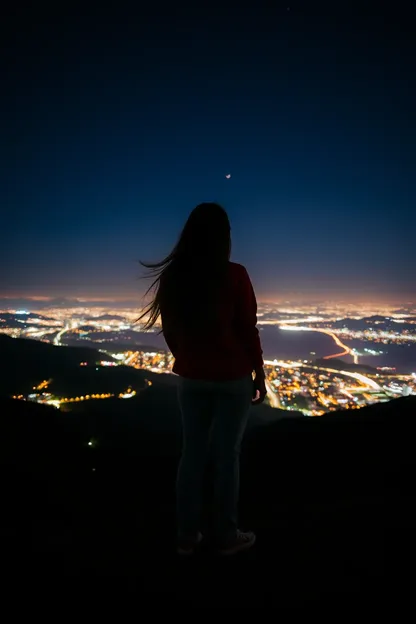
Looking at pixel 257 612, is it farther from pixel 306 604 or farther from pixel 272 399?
pixel 272 399

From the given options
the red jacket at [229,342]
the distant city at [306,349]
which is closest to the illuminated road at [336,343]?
the distant city at [306,349]

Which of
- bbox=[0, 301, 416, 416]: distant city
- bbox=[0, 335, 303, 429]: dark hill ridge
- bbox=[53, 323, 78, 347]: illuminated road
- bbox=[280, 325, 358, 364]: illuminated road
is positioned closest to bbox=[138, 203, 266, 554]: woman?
bbox=[0, 301, 416, 416]: distant city

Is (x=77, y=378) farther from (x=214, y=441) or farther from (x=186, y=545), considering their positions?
(x=214, y=441)

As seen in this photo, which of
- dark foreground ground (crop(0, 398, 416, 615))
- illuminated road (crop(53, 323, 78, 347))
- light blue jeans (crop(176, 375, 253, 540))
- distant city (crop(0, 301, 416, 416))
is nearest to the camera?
dark foreground ground (crop(0, 398, 416, 615))

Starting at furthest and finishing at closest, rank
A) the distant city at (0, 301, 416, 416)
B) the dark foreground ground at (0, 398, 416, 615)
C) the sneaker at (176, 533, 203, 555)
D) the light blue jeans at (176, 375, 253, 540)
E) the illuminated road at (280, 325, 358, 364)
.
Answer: the illuminated road at (280, 325, 358, 364) → the distant city at (0, 301, 416, 416) → the sneaker at (176, 533, 203, 555) → the light blue jeans at (176, 375, 253, 540) → the dark foreground ground at (0, 398, 416, 615)

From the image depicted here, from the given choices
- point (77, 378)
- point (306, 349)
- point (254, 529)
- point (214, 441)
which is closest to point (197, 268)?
point (214, 441)

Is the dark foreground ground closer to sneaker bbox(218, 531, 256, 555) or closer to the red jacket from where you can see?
sneaker bbox(218, 531, 256, 555)

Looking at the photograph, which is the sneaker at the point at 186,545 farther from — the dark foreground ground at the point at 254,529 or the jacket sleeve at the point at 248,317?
the jacket sleeve at the point at 248,317
